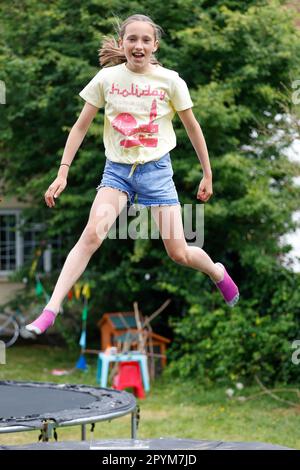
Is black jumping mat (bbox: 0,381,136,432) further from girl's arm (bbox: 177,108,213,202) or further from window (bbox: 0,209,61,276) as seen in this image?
window (bbox: 0,209,61,276)

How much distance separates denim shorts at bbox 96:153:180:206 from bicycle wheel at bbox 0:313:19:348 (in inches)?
256

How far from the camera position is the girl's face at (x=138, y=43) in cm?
363

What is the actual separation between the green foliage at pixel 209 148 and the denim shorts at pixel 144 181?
355 cm

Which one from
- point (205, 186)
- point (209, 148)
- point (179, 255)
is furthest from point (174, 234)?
point (209, 148)

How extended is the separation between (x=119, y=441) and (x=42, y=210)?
603 cm

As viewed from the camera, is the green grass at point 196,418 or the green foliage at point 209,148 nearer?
the green grass at point 196,418

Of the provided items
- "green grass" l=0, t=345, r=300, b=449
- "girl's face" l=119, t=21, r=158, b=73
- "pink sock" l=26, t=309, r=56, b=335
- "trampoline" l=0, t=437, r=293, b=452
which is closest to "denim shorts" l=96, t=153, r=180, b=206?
"girl's face" l=119, t=21, r=158, b=73

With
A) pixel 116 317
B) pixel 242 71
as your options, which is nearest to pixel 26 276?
pixel 116 317

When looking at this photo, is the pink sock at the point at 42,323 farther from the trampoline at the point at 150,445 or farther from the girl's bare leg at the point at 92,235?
the trampoline at the point at 150,445

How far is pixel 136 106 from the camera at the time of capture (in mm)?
3740
